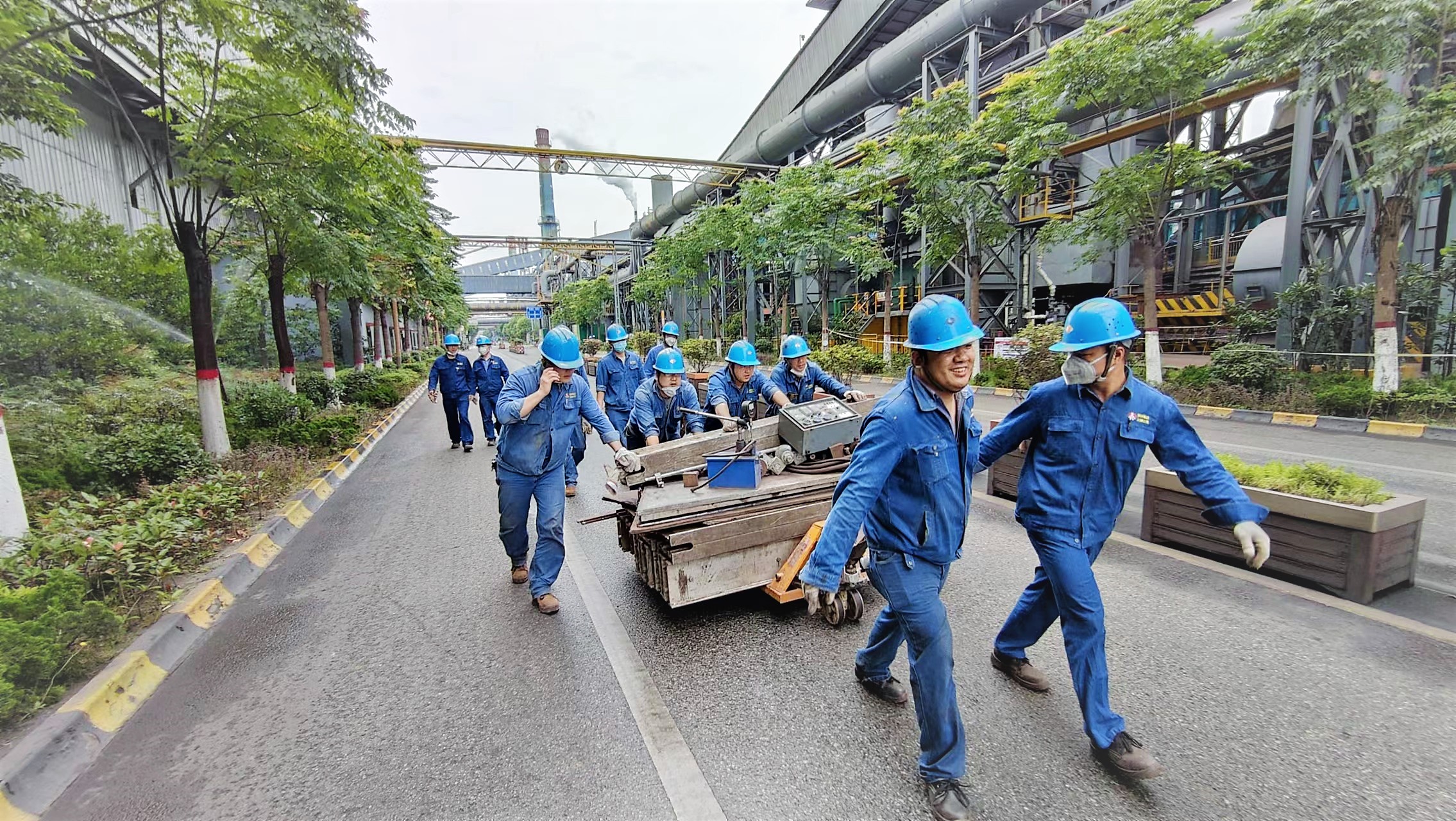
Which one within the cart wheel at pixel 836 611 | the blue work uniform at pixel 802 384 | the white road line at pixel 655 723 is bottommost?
the white road line at pixel 655 723

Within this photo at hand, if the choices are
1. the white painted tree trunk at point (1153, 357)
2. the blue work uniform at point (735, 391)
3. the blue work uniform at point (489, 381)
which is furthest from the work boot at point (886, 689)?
the white painted tree trunk at point (1153, 357)

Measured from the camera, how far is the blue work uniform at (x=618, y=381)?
25.9ft

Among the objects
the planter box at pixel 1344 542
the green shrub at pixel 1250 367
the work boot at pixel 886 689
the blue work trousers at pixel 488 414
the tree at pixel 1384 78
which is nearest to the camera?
the work boot at pixel 886 689

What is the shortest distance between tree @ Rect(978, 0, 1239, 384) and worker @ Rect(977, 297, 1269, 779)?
449 inches

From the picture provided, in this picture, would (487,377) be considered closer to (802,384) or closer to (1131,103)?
(802,384)

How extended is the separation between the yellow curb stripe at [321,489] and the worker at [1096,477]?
8006 millimetres

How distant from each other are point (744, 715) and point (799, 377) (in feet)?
11.1

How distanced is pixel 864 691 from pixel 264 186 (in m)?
8.85

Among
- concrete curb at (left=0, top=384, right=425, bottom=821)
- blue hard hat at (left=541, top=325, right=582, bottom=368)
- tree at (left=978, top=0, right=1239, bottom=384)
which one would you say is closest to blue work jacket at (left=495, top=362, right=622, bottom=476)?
blue hard hat at (left=541, top=325, right=582, bottom=368)

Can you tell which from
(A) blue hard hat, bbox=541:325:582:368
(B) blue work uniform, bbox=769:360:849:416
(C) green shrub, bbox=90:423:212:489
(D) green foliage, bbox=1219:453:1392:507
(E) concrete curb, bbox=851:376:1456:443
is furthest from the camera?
(E) concrete curb, bbox=851:376:1456:443

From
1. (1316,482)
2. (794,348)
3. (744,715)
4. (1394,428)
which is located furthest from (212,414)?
(1394,428)

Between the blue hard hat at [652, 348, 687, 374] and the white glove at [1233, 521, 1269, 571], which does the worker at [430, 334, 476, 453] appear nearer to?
the blue hard hat at [652, 348, 687, 374]

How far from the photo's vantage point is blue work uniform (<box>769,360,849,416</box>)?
18.8 feet

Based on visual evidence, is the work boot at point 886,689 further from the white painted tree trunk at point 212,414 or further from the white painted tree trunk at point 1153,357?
the white painted tree trunk at point 1153,357
